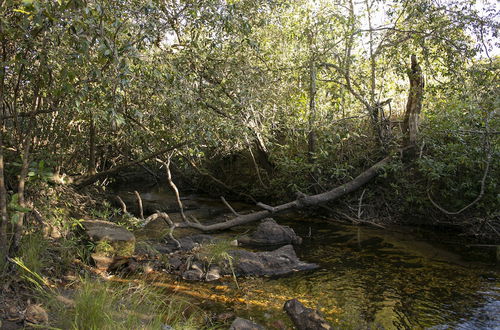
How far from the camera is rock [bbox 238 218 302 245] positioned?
28.3ft

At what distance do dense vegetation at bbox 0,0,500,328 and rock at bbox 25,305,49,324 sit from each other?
3.74ft

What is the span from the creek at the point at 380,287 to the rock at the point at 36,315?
1.97 m

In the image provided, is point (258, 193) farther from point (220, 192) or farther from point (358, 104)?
point (358, 104)

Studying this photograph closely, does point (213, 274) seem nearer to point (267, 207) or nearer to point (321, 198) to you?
point (267, 207)

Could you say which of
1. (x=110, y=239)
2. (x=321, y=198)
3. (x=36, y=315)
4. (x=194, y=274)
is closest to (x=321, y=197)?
(x=321, y=198)

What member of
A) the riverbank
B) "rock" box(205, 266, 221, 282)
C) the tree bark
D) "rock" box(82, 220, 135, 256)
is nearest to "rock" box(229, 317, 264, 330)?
the riverbank

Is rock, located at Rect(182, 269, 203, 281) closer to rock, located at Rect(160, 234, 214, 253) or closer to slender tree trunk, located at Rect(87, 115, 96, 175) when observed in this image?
rock, located at Rect(160, 234, 214, 253)

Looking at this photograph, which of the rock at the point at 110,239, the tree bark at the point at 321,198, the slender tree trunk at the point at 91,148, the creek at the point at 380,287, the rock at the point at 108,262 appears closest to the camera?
the creek at the point at 380,287

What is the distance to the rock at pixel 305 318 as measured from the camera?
14.8 ft

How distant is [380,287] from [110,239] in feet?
14.2

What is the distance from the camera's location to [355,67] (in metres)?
11.0

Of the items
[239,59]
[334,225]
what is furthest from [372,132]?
[239,59]

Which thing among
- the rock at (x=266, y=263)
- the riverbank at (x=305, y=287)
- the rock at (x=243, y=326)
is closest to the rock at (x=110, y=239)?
the riverbank at (x=305, y=287)

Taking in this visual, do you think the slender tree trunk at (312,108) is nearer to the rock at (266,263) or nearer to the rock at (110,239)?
the rock at (266,263)
